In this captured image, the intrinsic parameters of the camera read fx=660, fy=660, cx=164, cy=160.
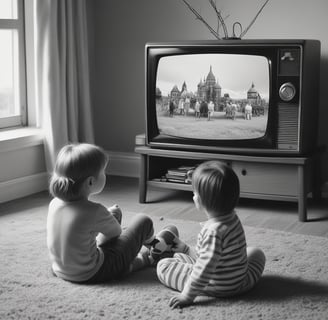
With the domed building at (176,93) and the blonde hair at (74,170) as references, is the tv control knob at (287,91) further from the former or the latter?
the blonde hair at (74,170)

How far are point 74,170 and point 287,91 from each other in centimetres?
144

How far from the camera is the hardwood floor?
129 inches

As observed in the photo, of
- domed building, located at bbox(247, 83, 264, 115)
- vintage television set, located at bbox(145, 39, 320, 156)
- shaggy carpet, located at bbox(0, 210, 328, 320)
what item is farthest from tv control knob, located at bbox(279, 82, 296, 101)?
shaggy carpet, located at bbox(0, 210, 328, 320)

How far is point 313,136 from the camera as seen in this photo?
3.57m

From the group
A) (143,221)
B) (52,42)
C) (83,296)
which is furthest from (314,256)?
(52,42)

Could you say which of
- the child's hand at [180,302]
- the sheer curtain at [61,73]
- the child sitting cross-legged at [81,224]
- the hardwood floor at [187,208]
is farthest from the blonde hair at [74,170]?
the sheer curtain at [61,73]

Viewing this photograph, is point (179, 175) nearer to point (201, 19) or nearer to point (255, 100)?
point (255, 100)

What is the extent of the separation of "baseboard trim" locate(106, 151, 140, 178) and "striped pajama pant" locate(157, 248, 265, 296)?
2035 millimetres

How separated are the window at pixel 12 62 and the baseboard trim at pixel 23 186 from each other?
36 cm

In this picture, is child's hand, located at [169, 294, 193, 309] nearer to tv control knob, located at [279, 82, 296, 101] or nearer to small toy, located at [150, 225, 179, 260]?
small toy, located at [150, 225, 179, 260]

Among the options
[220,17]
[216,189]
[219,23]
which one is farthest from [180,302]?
[219,23]

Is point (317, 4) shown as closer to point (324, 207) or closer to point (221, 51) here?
point (221, 51)

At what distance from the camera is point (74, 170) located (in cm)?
227

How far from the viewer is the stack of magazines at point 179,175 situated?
3676mm
